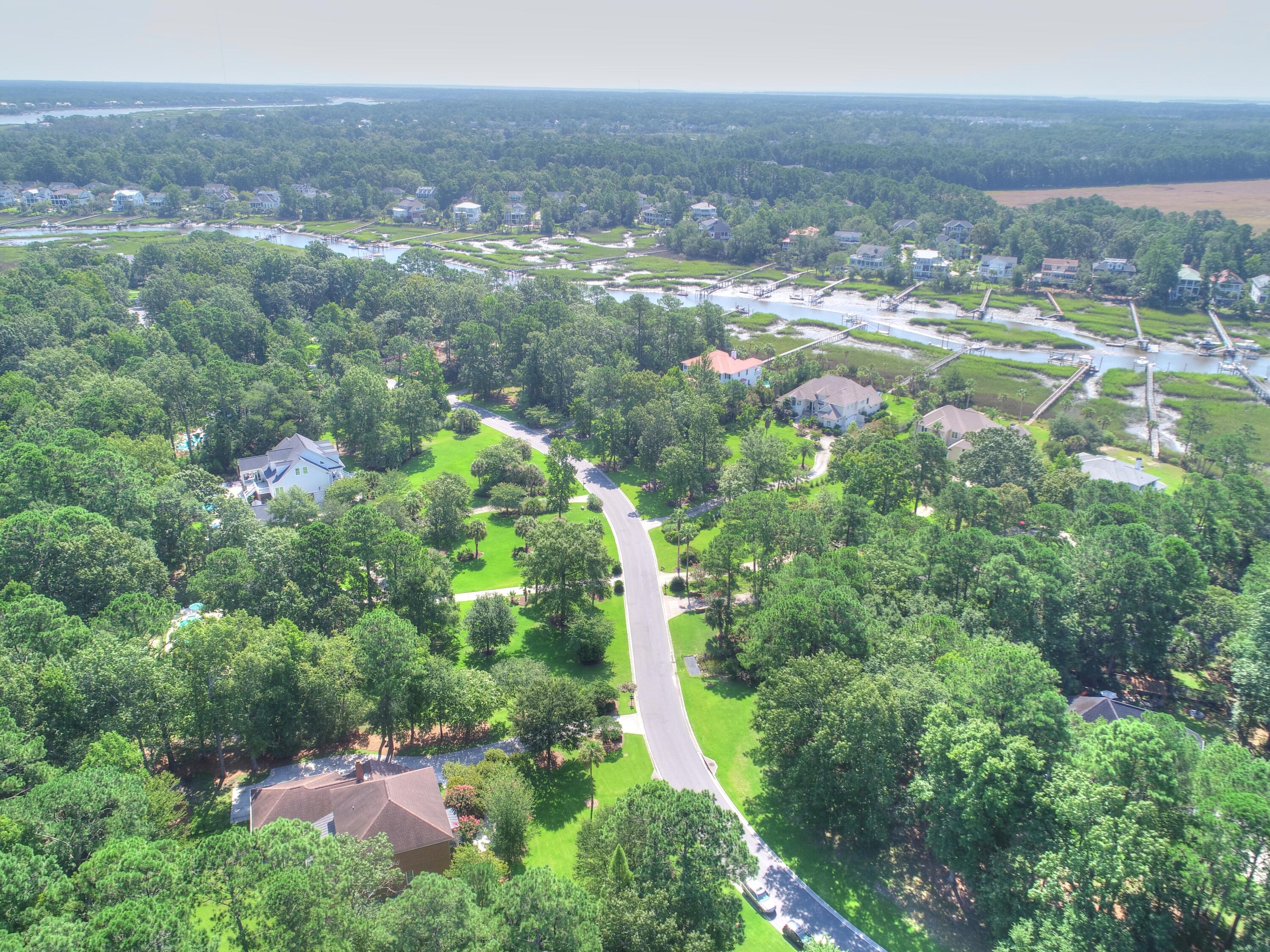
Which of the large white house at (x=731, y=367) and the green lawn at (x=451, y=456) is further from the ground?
the large white house at (x=731, y=367)

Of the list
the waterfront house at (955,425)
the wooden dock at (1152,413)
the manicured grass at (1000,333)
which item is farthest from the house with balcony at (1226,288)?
the waterfront house at (955,425)

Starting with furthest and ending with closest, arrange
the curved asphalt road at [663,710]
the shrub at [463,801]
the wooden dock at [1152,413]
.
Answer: the wooden dock at [1152,413], the shrub at [463,801], the curved asphalt road at [663,710]

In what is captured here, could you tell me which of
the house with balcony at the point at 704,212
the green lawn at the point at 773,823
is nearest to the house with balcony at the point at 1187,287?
the house with balcony at the point at 704,212

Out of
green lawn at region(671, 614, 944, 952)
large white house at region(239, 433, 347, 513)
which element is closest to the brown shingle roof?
green lawn at region(671, 614, 944, 952)

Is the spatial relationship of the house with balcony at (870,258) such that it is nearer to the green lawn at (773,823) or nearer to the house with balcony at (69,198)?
the green lawn at (773,823)

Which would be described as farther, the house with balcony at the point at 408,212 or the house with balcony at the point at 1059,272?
the house with balcony at the point at 408,212

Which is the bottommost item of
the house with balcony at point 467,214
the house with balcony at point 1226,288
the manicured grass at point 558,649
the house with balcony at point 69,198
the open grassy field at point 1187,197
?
the manicured grass at point 558,649

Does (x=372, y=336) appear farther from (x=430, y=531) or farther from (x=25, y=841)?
(x=25, y=841)

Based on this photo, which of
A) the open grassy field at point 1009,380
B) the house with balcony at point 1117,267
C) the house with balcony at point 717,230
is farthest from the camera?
Result: the house with balcony at point 717,230
